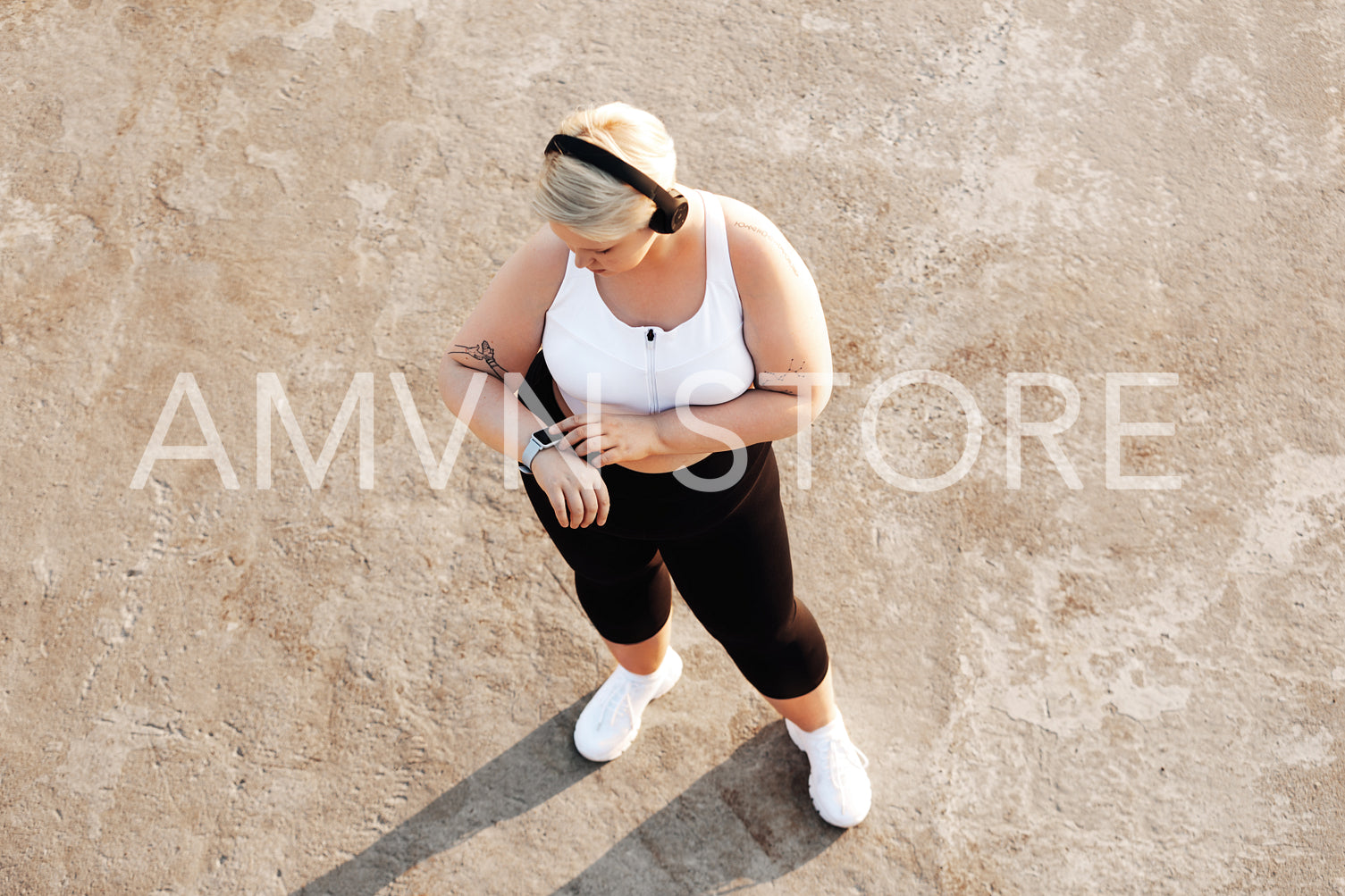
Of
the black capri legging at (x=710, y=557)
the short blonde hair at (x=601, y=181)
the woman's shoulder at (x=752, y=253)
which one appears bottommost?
the black capri legging at (x=710, y=557)

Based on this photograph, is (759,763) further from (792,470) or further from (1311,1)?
(1311,1)

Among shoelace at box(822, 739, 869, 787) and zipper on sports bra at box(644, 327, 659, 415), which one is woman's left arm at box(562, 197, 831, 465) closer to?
zipper on sports bra at box(644, 327, 659, 415)

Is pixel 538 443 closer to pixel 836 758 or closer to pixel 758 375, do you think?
pixel 758 375

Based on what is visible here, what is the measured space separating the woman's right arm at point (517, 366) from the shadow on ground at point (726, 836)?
1173mm

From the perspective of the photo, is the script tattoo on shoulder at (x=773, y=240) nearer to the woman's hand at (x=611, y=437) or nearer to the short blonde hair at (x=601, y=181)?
the short blonde hair at (x=601, y=181)

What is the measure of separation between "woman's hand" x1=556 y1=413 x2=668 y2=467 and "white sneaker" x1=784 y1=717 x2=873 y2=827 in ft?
3.76

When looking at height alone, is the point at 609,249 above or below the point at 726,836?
above

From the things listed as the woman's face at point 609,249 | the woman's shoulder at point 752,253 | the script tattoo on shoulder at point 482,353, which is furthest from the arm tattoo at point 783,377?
the script tattoo on shoulder at point 482,353

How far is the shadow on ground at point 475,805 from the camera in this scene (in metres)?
2.57

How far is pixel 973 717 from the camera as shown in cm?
276

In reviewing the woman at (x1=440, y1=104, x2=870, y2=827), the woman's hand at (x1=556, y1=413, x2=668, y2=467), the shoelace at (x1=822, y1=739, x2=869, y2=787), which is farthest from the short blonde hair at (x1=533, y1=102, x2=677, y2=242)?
the shoelace at (x1=822, y1=739, x2=869, y2=787)

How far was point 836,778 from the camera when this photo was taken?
256 cm

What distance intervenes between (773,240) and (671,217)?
0.26 m

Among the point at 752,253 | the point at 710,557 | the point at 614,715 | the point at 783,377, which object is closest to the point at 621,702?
the point at 614,715
